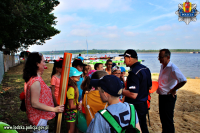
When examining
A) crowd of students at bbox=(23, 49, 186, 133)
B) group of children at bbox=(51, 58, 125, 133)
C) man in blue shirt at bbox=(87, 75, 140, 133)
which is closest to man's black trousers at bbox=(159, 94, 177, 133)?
crowd of students at bbox=(23, 49, 186, 133)

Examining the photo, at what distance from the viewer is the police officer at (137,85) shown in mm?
2615

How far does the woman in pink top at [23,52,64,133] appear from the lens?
2.03 meters

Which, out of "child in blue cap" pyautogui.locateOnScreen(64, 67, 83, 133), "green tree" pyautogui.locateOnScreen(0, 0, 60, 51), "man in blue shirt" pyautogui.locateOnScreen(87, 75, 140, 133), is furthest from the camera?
"green tree" pyautogui.locateOnScreen(0, 0, 60, 51)

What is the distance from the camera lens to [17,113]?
5.36 m

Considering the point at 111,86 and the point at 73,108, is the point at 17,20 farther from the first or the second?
the point at 111,86

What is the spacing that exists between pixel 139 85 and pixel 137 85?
16 cm

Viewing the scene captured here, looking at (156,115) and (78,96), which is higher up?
(78,96)

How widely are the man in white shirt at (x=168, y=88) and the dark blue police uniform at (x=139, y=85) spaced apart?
0.77 metres

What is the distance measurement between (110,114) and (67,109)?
1.77 meters

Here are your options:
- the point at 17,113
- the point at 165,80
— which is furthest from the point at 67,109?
A: the point at 17,113

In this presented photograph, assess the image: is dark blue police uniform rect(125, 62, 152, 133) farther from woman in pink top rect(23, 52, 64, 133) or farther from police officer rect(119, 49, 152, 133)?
woman in pink top rect(23, 52, 64, 133)

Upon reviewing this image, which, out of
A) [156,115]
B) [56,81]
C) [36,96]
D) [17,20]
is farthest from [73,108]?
[17,20]

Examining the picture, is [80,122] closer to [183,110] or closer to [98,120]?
[98,120]

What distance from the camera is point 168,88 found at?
3.40 m
